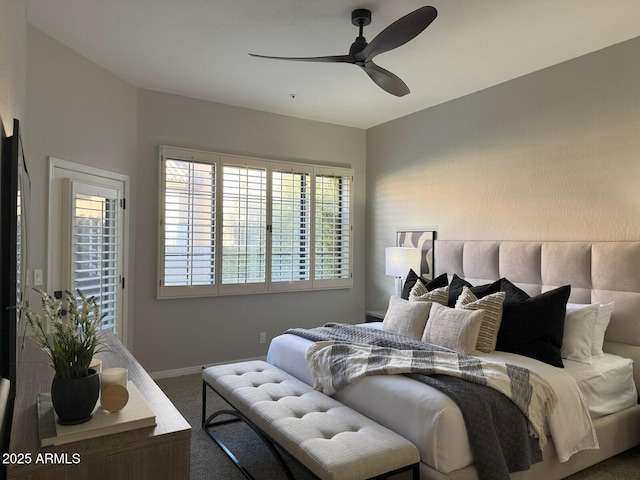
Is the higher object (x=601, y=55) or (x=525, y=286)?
(x=601, y=55)

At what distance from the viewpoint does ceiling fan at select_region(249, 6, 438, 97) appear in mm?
2279

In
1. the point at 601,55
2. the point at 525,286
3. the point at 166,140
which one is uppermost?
the point at 601,55

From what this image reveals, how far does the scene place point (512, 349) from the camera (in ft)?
10.1

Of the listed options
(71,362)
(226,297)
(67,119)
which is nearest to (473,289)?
(226,297)

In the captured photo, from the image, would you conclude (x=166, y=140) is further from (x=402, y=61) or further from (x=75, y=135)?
(x=402, y=61)

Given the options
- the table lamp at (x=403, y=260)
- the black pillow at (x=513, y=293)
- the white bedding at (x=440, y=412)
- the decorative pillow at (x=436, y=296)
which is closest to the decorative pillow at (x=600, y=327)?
the white bedding at (x=440, y=412)

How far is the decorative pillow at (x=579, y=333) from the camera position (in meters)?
2.99

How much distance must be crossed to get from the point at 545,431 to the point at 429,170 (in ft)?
10.3

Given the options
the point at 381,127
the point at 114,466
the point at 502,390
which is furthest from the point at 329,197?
the point at 114,466

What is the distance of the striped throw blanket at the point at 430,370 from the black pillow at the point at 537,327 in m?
0.46

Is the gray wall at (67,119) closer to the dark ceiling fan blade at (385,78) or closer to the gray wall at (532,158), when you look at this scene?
the dark ceiling fan blade at (385,78)

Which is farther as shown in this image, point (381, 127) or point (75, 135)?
point (381, 127)

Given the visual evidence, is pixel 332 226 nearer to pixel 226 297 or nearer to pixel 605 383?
pixel 226 297

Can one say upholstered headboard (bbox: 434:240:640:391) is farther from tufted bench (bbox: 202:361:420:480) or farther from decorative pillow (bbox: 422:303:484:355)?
tufted bench (bbox: 202:361:420:480)
